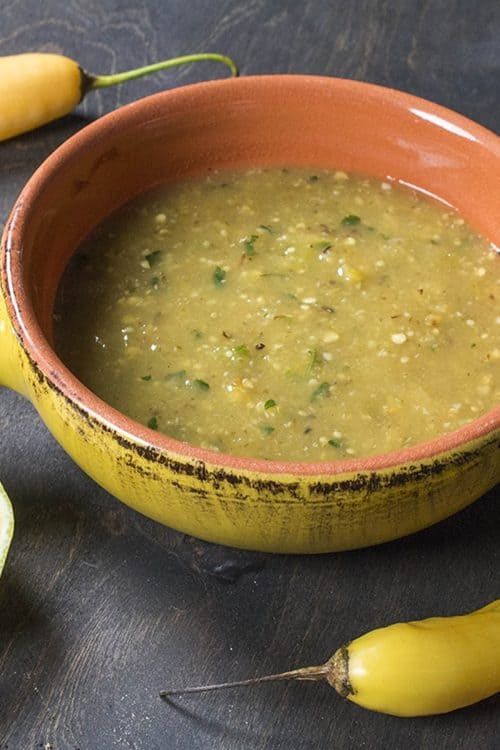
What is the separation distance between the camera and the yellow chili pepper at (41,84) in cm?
275

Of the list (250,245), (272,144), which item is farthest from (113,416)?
(272,144)

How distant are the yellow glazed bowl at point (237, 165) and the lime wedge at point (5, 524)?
0.14 m

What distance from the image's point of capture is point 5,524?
193 centimetres

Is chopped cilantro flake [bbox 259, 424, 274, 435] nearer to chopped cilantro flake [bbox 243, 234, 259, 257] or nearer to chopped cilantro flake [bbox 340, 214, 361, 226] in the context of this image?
chopped cilantro flake [bbox 243, 234, 259, 257]

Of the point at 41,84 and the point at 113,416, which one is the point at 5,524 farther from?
the point at 41,84

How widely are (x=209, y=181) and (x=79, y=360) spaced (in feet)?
1.85

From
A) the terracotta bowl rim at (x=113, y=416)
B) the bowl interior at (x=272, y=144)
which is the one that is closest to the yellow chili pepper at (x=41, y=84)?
the bowl interior at (x=272, y=144)

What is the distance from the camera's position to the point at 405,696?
1738mm

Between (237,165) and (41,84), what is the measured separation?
591mm

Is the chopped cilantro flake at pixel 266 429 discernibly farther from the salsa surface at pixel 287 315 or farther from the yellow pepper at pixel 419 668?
the yellow pepper at pixel 419 668

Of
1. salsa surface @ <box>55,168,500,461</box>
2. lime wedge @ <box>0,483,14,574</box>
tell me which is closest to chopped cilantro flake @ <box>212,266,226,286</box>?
salsa surface @ <box>55,168,500,461</box>

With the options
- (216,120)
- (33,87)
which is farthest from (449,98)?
(33,87)

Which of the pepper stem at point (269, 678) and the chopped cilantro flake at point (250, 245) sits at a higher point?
the chopped cilantro flake at point (250, 245)

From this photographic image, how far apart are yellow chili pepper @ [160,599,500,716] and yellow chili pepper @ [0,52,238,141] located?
153cm
